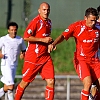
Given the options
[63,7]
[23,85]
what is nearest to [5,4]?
[63,7]

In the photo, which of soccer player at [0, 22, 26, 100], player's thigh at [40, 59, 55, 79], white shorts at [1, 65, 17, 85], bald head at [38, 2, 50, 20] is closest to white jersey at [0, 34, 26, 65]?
soccer player at [0, 22, 26, 100]

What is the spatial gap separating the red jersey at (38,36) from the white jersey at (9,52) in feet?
6.34

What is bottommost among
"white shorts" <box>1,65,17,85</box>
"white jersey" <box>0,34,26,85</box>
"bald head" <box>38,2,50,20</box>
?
"white shorts" <box>1,65,17,85</box>

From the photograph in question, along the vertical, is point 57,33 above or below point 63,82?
above

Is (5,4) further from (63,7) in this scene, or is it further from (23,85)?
(23,85)

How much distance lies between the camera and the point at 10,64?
13.8 m

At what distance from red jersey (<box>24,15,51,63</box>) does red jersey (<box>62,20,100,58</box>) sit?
595 mm

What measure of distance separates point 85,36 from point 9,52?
3059 mm

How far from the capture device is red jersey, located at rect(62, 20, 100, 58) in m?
11.1

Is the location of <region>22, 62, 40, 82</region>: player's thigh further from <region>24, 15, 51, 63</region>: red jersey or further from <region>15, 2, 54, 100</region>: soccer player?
<region>24, 15, 51, 63</region>: red jersey

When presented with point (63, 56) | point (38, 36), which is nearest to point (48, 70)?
point (38, 36)

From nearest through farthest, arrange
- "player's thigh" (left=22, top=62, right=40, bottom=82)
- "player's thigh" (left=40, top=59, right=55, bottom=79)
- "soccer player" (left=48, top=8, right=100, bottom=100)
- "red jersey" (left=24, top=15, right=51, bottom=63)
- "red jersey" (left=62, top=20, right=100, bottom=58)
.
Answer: "soccer player" (left=48, top=8, right=100, bottom=100) < "red jersey" (left=62, top=20, right=100, bottom=58) < "red jersey" (left=24, top=15, right=51, bottom=63) < "player's thigh" (left=40, top=59, right=55, bottom=79) < "player's thigh" (left=22, top=62, right=40, bottom=82)

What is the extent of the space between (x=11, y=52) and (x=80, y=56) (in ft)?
9.18

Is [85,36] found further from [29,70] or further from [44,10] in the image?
[29,70]
